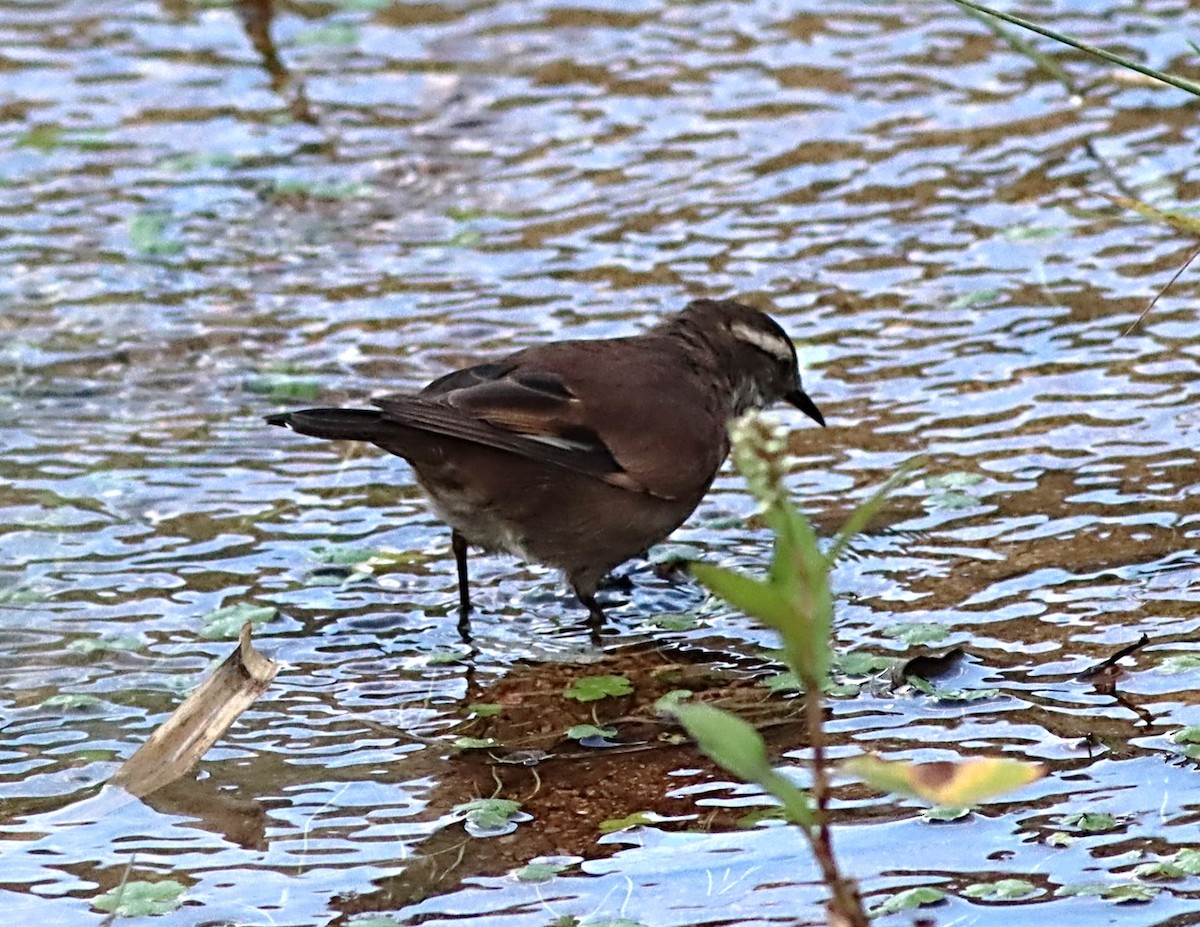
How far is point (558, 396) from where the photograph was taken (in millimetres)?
6465

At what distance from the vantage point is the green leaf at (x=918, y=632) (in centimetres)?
589

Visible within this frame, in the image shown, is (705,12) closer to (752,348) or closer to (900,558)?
(752,348)

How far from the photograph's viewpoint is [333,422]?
19.9 feet

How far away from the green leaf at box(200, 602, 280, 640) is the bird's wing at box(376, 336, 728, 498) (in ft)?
2.57

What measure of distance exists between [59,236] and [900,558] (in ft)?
15.5

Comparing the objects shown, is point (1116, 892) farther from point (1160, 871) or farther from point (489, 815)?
point (489, 815)

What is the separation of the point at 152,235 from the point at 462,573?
11.8 feet

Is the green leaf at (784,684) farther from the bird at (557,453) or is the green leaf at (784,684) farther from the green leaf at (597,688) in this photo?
the bird at (557,453)

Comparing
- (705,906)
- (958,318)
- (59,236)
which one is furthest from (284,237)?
(705,906)

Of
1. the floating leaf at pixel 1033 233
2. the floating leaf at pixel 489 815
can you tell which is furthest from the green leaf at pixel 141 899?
the floating leaf at pixel 1033 233

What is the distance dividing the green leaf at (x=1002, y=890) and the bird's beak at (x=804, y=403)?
3.10 metres

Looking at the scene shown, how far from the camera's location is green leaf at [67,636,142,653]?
6.10 meters

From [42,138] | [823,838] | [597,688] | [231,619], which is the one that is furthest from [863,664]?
[42,138]

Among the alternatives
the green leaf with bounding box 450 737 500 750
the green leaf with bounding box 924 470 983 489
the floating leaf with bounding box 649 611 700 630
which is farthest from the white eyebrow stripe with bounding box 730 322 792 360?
the green leaf with bounding box 450 737 500 750
